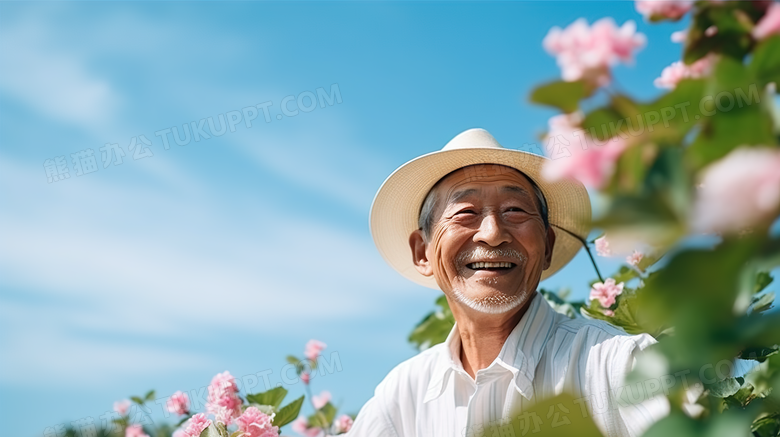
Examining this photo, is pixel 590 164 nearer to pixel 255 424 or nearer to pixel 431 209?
pixel 255 424

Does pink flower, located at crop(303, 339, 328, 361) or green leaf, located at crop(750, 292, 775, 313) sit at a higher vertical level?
pink flower, located at crop(303, 339, 328, 361)

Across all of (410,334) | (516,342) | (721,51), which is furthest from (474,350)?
(721,51)

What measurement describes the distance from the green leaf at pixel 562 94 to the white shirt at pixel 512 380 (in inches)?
70.0

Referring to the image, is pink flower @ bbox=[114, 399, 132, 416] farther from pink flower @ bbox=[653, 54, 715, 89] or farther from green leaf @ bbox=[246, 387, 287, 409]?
pink flower @ bbox=[653, 54, 715, 89]

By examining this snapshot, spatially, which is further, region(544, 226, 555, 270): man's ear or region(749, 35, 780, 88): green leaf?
region(544, 226, 555, 270): man's ear

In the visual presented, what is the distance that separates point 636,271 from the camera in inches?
138

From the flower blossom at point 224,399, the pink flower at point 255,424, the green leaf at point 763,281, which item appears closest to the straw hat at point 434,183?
the green leaf at point 763,281

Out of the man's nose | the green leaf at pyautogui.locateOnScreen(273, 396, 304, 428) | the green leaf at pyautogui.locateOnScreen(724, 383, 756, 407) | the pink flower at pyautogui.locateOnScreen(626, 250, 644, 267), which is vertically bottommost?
the green leaf at pyautogui.locateOnScreen(724, 383, 756, 407)

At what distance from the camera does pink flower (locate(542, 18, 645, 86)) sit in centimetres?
69

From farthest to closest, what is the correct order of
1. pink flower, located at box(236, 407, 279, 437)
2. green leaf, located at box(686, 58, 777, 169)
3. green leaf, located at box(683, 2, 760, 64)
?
pink flower, located at box(236, 407, 279, 437) → green leaf, located at box(683, 2, 760, 64) → green leaf, located at box(686, 58, 777, 169)

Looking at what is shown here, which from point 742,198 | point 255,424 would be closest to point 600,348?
point 255,424

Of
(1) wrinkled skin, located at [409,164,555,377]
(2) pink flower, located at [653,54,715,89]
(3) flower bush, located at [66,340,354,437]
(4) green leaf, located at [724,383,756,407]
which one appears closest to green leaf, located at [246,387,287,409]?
(3) flower bush, located at [66,340,354,437]

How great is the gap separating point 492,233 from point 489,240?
4 cm

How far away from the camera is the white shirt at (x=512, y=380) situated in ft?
8.34
